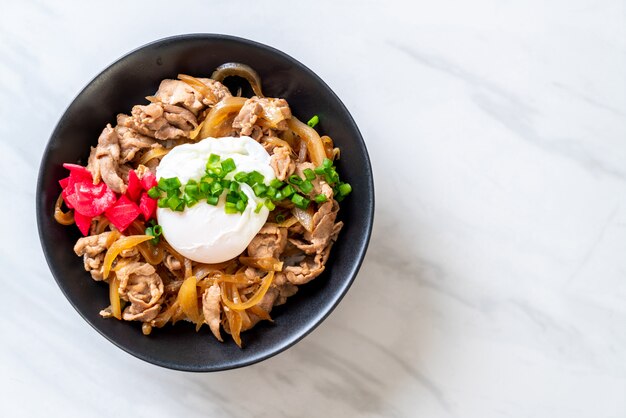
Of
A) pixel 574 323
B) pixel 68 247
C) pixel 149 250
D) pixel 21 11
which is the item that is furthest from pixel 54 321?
pixel 574 323

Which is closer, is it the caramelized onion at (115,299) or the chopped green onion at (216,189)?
the chopped green onion at (216,189)

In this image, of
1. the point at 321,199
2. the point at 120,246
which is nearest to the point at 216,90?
the point at 321,199

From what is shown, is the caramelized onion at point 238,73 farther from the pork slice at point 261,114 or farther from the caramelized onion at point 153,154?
the caramelized onion at point 153,154

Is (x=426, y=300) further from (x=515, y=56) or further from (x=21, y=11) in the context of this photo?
(x=21, y=11)

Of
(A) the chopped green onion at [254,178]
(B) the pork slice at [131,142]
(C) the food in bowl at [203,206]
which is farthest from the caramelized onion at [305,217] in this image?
(B) the pork slice at [131,142]

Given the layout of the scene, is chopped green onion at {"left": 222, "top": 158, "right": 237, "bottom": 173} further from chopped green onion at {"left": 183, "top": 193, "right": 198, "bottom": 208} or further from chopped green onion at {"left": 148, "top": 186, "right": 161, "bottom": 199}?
chopped green onion at {"left": 148, "top": 186, "right": 161, "bottom": 199}

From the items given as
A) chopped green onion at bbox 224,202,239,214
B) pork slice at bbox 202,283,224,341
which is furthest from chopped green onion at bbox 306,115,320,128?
pork slice at bbox 202,283,224,341
